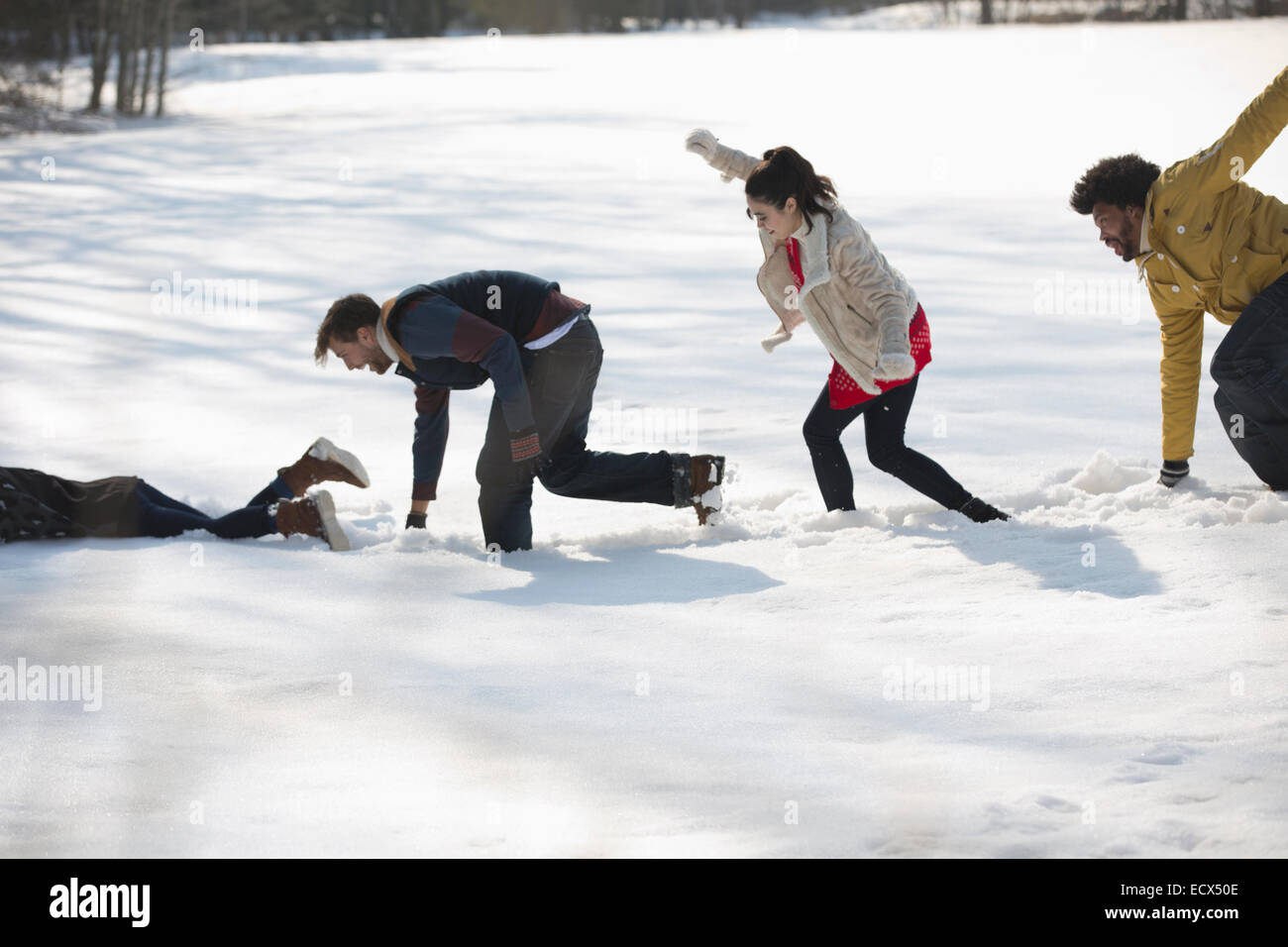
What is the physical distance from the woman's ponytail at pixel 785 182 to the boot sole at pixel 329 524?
1.82 metres

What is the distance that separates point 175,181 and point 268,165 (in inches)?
55.3

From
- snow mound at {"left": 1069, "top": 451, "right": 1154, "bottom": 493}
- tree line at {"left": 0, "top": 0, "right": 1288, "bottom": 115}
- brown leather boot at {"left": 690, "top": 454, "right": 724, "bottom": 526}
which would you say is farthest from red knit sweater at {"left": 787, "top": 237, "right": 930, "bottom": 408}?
tree line at {"left": 0, "top": 0, "right": 1288, "bottom": 115}

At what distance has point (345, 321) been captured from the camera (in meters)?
4.00

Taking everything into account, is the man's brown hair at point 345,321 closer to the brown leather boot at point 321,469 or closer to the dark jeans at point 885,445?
the brown leather boot at point 321,469

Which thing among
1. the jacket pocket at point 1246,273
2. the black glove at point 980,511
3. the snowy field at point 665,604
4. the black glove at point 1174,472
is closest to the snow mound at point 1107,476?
the snowy field at point 665,604

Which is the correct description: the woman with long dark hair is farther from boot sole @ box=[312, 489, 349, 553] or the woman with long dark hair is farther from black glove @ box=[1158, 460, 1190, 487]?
boot sole @ box=[312, 489, 349, 553]

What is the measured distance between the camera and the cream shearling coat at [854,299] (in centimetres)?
386

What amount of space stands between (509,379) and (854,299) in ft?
3.63

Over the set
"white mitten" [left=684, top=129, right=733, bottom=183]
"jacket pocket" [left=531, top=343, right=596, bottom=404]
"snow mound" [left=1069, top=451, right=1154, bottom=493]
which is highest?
"white mitten" [left=684, top=129, right=733, bottom=183]

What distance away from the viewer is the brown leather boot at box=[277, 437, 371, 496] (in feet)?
15.1

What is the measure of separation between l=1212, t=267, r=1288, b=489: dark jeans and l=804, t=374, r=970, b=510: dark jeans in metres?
0.89

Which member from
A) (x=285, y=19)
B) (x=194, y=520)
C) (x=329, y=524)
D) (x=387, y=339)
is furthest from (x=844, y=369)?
(x=285, y=19)

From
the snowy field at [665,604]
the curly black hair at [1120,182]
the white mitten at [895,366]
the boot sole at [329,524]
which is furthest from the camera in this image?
the boot sole at [329,524]
